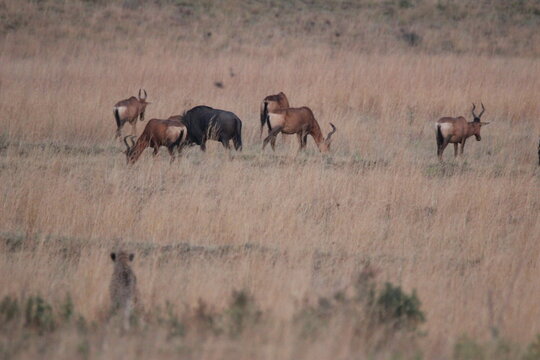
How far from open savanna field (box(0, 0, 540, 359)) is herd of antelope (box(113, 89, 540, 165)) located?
280mm

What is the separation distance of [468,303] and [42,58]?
1701 cm

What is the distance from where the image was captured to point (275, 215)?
9.01 metres

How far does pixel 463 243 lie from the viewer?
867 cm

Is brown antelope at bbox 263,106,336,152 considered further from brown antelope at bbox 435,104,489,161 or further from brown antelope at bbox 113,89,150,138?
brown antelope at bbox 113,89,150,138

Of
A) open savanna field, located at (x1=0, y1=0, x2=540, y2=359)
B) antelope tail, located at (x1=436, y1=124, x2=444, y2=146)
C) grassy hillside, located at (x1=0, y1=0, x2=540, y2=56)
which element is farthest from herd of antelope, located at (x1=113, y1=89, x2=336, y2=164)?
grassy hillside, located at (x1=0, y1=0, x2=540, y2=56)

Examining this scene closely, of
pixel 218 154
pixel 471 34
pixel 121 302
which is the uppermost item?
pixel 471 34

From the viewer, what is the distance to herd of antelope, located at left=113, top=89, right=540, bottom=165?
1190 cm

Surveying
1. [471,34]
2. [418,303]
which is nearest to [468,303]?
[418,303]

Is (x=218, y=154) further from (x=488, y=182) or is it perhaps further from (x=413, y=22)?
(x=413, y=22)

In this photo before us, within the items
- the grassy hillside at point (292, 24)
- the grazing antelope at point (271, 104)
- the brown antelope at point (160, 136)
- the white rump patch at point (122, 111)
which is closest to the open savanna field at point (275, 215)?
the brown antelope at point (160, 136)

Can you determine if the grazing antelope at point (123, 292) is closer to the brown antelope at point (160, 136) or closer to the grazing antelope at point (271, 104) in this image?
the brown antelope at point (160, 136)

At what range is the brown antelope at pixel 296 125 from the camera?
1339 cm

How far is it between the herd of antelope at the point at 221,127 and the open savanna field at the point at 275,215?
280mm

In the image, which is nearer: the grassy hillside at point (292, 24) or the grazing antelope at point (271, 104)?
the grazing antelope at point (271, 104)
